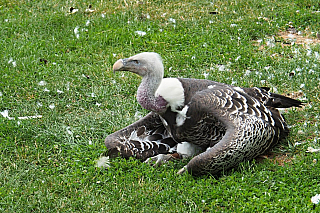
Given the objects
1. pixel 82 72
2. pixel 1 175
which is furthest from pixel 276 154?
pixel 82 72

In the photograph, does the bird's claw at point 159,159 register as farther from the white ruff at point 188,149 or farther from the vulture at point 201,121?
the white ruff at point 188,149

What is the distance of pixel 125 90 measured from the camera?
702cm

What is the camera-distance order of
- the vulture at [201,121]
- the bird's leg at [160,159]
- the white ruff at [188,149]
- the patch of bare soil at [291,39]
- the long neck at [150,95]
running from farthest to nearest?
1. the patch of bare soil at [291,39]
2. the white ruff at [188,149]
3. the bird's leg at [160,159]
4. the long neck at [150,95]
5. the vulture at [201,121]

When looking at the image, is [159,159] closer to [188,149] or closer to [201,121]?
[188,149]

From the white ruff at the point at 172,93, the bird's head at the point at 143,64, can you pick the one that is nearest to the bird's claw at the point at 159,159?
the white ruff at the point at 172,93

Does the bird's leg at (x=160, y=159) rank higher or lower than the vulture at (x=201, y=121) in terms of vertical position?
lower

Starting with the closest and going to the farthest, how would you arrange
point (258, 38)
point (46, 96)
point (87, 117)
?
point (87, 117) → point (46, 96) → point (258, 38)

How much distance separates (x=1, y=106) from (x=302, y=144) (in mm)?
4010

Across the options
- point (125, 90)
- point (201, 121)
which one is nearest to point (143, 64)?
point (201, 121)

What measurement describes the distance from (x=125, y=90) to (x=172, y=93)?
210cm

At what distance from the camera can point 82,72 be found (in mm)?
7547

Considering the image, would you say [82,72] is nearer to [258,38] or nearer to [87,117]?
[87,117]

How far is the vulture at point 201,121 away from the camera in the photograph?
190 inches

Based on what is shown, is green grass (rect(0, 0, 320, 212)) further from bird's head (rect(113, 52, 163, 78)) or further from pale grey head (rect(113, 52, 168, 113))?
bird's head (rect(113, 52, 163, 78))
